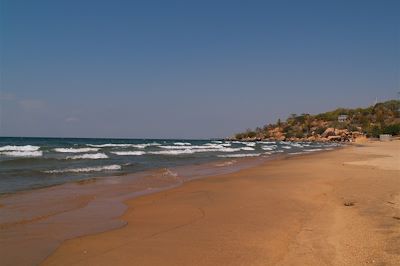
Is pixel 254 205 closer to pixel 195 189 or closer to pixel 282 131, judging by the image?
pixel 195 189

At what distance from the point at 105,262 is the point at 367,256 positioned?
3.26 meters

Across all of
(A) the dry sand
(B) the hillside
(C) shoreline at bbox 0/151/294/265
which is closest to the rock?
(B) the hillside

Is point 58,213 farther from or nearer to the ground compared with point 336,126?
nearer to the ground

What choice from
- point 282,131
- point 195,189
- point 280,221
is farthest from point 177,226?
point 282,131

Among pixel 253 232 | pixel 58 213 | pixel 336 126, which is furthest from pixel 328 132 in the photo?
pixel 253 232

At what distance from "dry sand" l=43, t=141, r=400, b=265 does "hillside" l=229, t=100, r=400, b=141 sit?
84738 mm

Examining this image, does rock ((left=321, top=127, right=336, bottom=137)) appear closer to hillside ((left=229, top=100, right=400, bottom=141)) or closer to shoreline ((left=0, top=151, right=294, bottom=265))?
hillside ((left=229, top=100, right=400, bottom=141))

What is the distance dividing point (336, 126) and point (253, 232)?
117733 mm

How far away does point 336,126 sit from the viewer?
117 m

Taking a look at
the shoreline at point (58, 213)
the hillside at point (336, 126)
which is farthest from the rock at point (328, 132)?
the shoreline at point (58, 213)

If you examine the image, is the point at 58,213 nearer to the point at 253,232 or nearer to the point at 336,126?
the point at 253,232

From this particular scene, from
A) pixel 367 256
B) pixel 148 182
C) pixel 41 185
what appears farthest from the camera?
pixel 148 182

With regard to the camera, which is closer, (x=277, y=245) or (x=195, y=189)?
(x=277, y=245)

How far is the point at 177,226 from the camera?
702 cm
